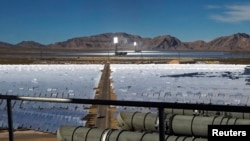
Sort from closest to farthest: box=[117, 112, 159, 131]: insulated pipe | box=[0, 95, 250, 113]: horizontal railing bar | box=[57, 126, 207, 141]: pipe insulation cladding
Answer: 1. box=[0, 95, 250, 113]: horizontal railing bar
2. box=[57, 126, 207, 141]: pipe insulation cladding
3. box=[117, 112, 159, 131]: insulated pipe

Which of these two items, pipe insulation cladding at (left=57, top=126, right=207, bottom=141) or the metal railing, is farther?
pipe insulation cladding at (left=57, top=126, right=207, bottom=141)

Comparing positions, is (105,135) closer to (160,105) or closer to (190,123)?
(190,123)

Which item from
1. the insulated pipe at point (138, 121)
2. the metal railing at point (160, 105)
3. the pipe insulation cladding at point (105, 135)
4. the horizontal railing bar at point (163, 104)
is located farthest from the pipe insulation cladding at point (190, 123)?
the horizontal railing bar at point (163, 104)

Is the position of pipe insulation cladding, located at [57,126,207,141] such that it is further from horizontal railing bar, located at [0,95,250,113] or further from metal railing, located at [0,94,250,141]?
horizontal railing bar, located at [0,95,250,113]

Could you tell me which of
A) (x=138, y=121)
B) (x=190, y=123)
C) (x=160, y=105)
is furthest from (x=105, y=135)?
(x=160, y=105)

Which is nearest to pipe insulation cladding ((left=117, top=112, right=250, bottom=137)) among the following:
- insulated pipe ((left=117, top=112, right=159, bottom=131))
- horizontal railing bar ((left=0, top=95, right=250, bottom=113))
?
insulated pipe ((left=117, top=112, right=159, bottom=131))

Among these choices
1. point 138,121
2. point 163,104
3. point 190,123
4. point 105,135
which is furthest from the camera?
point 138,121

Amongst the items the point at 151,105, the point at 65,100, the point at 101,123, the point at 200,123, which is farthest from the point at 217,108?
the point at 101,123

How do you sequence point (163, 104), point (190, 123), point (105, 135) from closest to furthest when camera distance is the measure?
point (163, 104) < point (105, 135) < point (190, 123)

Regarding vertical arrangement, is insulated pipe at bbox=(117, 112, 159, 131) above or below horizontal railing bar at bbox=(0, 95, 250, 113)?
below

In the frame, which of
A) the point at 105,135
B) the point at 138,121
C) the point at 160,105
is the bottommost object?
the point at 138,121

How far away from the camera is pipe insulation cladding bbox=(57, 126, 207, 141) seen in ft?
48.5

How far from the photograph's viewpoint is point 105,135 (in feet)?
51.2

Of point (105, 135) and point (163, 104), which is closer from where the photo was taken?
point (163, 104)
